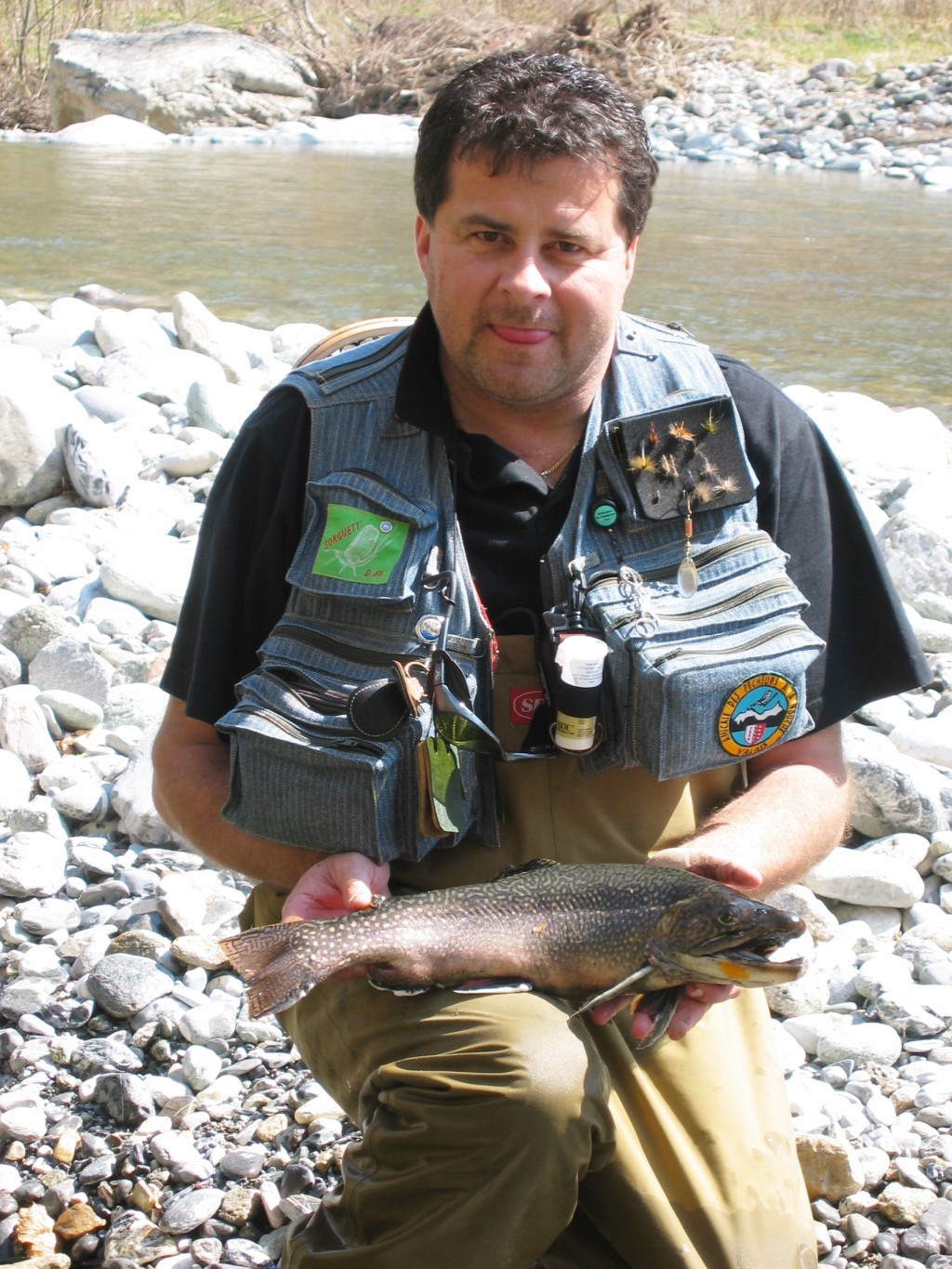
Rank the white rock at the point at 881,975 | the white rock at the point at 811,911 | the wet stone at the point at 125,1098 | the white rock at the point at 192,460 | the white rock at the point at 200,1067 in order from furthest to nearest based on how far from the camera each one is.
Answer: the white rock at the point at 192,460 → the white rock at the point at 811,911 → the white rock at the point at 881,975 → the white rock at the point at 200,1067 → the wet stone at the point at 125,1098

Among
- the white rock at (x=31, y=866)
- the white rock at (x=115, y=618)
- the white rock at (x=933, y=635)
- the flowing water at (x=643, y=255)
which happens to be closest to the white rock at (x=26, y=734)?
the white rock at (x=31, y=866)

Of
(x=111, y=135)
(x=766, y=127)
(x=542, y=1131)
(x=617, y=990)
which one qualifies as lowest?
(x=111, y=135)

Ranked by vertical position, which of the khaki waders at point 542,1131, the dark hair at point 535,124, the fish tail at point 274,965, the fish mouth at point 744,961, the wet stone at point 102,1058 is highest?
the dark hair at point 535,124

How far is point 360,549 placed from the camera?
2828 millimetres

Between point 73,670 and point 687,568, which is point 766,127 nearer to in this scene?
point 73,670

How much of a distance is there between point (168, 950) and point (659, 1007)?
5.50 ft

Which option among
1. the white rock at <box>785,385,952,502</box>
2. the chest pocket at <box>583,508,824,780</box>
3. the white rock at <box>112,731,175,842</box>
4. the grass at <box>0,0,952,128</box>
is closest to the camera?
the chest pocket at <box>583,508,824,780</box>

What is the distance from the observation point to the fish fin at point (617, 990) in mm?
2453

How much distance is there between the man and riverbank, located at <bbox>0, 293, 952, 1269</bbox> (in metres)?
0.38

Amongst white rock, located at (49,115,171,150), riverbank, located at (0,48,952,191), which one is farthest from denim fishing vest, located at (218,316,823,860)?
white rock, located at (49,115,171,150)

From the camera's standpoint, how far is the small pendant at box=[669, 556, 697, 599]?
2.91 meters

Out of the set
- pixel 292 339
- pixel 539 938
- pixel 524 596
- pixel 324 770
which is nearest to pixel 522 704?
pixel 524 596

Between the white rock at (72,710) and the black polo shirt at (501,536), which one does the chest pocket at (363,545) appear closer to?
→ the black polo shirt at (501,536)

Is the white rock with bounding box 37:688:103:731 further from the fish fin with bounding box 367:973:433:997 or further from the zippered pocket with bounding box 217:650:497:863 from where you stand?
the fish fin with bounding box 367:973:433:997
